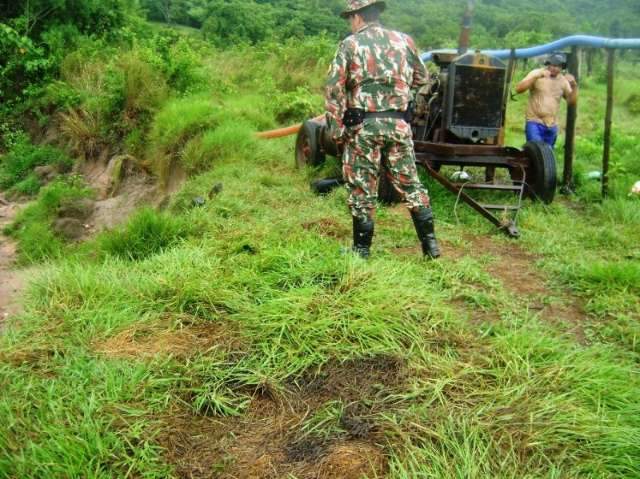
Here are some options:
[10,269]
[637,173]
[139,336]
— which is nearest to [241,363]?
[139,336]

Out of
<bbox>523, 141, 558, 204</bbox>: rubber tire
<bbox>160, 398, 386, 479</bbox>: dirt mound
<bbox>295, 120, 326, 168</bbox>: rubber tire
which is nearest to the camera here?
<bbox>160, 398, 386, 479</bbox>: dirt mound

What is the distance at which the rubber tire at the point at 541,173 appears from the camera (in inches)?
236

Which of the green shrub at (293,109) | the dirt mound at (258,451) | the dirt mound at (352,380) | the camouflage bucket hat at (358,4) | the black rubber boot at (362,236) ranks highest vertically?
the camouflage bucket hat at (358,4)

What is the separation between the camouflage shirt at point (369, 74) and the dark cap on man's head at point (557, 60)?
10.7 feet

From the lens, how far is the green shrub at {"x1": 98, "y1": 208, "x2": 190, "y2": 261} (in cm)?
491

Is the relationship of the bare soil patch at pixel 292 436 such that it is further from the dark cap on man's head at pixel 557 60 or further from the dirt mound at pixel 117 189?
the dirt mound at pixel 117 189

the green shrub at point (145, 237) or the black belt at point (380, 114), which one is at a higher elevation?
the black belt at point (380, 114)

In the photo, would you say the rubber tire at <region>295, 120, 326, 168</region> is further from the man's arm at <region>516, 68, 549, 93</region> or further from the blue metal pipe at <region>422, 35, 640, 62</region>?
the man's arm at <region>516, 68, 549, 93</region>

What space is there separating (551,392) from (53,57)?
12.3 m

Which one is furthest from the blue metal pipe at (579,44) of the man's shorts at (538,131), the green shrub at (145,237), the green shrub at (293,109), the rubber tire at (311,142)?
the green shrub at (293,109)

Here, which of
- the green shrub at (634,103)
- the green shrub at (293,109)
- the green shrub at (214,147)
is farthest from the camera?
the green shrub at (634,103)

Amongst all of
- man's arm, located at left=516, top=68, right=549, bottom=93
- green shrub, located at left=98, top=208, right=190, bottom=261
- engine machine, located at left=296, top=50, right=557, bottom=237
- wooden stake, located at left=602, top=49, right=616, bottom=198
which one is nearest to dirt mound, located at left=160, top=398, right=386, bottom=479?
green shrub, located at left=98, top=208, right=190, bottom=261

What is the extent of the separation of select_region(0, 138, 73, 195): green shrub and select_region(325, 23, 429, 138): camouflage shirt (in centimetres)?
825

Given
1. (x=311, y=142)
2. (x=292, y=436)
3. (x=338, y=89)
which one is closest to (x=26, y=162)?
(x=311, y=142)
